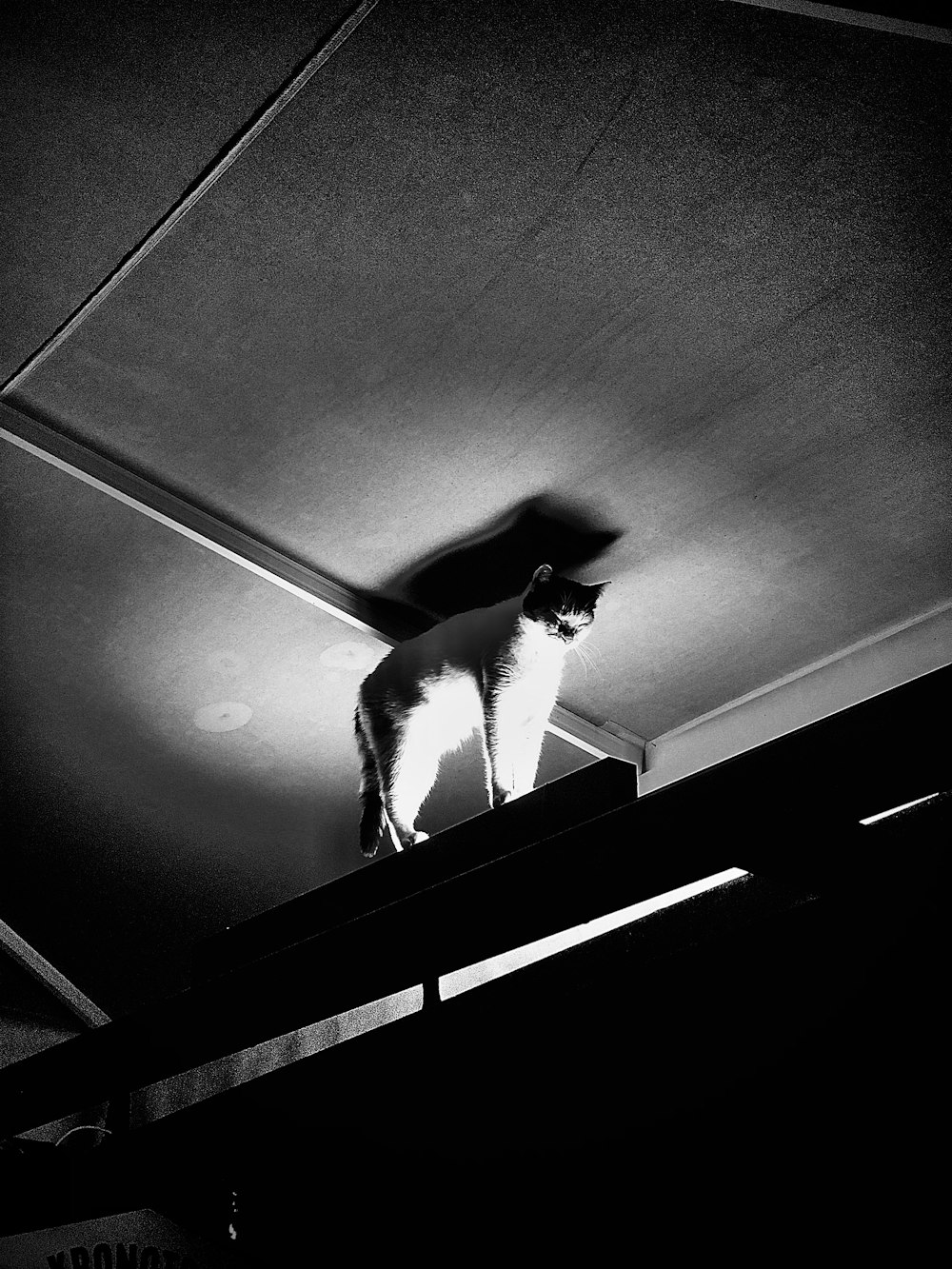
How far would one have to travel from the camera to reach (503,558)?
7.23 feet

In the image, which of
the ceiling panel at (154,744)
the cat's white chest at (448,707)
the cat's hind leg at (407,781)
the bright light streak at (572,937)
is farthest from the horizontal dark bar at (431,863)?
the ceiling panel at (154,744)

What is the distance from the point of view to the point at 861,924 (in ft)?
3.73

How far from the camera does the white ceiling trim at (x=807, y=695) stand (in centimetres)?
209

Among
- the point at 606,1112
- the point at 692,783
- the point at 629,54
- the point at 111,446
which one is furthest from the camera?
the point at 111,446

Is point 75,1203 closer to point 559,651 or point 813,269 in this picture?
point 559,651

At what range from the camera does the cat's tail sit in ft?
7.66

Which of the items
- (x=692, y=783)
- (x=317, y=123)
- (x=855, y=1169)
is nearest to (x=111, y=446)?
(x=317, y=123)

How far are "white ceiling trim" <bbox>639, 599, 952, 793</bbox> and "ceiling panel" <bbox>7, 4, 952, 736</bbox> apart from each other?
0.14 feet

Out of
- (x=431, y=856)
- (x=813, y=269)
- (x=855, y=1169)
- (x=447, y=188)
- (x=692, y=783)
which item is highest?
(x=447, y=188)

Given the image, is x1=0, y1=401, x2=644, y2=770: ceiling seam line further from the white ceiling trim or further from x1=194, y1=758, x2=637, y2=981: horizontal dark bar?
x1=194, y1=758, x2=637, y2=981: horizontal dark bar

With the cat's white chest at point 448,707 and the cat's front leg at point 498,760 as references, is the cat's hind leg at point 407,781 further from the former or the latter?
the cat's front leg at point 498,760

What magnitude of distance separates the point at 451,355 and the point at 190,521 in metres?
0.66

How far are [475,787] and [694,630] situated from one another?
0.71 metres

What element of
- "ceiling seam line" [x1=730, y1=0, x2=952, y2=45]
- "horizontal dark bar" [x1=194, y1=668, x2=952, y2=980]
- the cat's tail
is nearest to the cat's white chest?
the cat's tail
